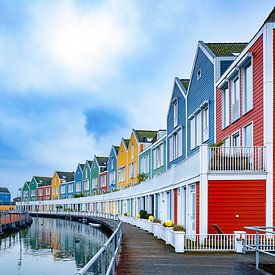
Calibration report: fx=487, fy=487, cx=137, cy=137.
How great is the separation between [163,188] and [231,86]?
30.3ft

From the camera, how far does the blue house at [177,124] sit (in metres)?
31.6

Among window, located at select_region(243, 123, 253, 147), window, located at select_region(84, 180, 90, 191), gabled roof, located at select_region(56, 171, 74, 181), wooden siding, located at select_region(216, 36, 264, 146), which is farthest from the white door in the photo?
gabled roof, located at select_region(56, 171, 74, 181)

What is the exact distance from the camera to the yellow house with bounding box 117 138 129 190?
193 ft

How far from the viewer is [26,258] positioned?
87.8ft

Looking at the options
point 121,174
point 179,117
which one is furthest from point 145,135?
point 179,117

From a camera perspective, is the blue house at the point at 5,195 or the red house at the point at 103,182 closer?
the red house at the point at 103,182

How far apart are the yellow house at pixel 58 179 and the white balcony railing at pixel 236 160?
89.2m

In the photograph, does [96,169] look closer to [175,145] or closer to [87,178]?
[87,178]

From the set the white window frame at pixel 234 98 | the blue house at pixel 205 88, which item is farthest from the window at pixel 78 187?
the white window frame at pixel 234 98

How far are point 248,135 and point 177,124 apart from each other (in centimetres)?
1292

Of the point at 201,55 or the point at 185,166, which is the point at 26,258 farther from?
the point at 201,55

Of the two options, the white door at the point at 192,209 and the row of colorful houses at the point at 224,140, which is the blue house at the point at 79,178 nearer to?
the row of colorful houses at the point at 224,140

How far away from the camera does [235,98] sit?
72.8 ft

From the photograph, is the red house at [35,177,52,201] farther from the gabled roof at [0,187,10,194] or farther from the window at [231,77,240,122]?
the window at [231,77,240,122]
